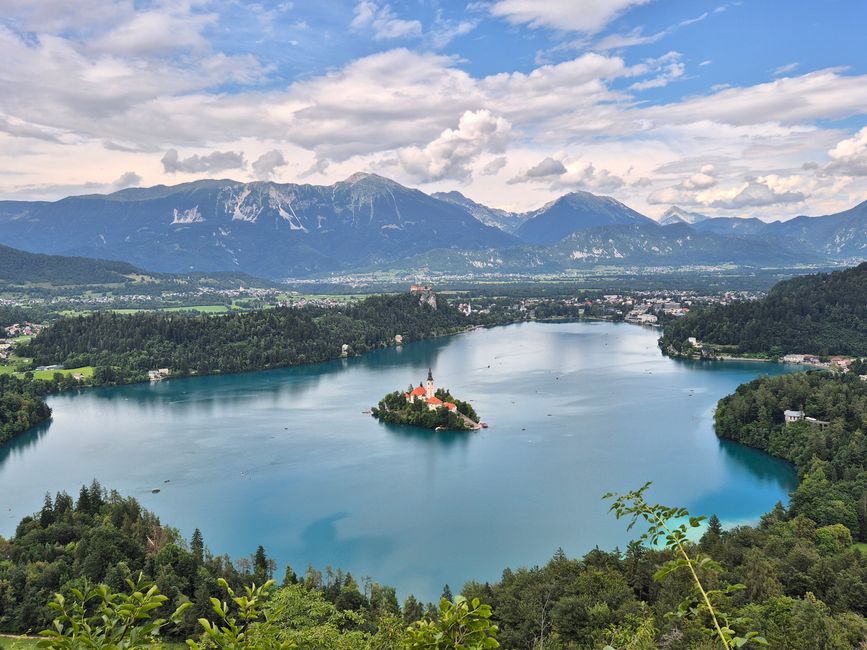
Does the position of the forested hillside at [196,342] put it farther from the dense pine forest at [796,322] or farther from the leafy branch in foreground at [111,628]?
the leafy branch in foreground at [111,628]

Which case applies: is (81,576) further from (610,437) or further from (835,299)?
(835,299)

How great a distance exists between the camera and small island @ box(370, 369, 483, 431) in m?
34.8

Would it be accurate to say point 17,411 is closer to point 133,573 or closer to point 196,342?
point 196,342

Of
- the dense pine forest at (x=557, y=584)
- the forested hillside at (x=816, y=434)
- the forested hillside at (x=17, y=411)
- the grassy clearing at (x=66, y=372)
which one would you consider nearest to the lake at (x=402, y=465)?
the forested hillside at (x=17, y=411)

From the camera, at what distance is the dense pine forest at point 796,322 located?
53.1m

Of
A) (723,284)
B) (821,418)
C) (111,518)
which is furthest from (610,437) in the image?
(723,284)

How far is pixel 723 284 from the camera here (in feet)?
421

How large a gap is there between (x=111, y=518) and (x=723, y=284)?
424 ft

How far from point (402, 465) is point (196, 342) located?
33.9 meters

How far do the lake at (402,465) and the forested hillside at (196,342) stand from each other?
4.52 metres

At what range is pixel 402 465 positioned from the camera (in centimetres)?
2945

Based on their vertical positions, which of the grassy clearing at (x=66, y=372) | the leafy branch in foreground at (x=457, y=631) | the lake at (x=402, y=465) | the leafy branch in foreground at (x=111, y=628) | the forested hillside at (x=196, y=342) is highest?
the leafy branch in foreground at (x=111, y=628)

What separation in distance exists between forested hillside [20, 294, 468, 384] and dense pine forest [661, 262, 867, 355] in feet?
103

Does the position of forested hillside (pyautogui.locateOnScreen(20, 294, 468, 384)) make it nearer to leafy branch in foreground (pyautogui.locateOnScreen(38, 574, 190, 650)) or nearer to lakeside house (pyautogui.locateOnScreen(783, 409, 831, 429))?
lakeside house (pyautogui.locateOnScreen(783, 409, 831, 429))
